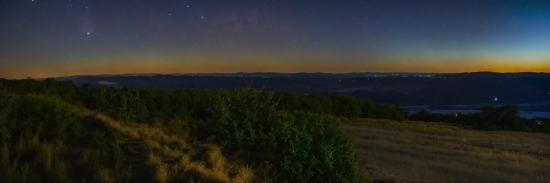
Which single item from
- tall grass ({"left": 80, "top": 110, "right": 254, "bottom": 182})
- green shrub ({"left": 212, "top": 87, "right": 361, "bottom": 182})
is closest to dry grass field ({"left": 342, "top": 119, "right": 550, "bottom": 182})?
green shrub ({"left": 212, "top": 87, "right": 361, "bottom": 182})

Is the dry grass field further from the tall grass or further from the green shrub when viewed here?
the tall grass

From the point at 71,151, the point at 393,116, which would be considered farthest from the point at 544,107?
the point at 71,151

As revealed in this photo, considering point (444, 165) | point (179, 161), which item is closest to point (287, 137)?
point (179, 161)

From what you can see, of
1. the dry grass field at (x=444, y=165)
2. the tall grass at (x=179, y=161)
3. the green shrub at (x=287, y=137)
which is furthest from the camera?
the dry grass field at (x=444, y=165)

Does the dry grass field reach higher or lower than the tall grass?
lower

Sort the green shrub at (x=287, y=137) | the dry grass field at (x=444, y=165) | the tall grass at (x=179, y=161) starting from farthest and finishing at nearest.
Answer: the dry grass field at (x=444, y=165) → the green shrub at (x=287, y=137) → the tall grass at (x=179, y=161)

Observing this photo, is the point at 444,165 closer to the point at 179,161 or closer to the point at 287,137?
the point at 287,137

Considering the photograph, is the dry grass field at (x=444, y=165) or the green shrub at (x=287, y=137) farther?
the dry grass field at (x=444, y=165)

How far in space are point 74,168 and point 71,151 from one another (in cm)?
139

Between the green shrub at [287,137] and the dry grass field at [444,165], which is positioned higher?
the green shrub at [287,137]

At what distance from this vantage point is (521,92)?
99688mm

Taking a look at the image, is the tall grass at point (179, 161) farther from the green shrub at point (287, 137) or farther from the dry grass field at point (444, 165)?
the dry grass field at point (444, 165)

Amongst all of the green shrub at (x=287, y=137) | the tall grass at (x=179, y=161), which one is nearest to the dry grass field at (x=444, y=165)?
the green shrub at (x=287, y=137)

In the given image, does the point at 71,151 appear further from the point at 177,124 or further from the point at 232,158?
the point at 177,124
